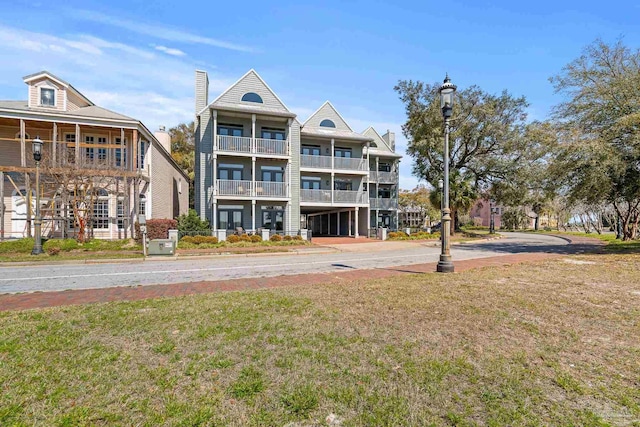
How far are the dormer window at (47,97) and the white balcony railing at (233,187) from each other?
455 inches

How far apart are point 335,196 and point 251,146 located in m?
8.26

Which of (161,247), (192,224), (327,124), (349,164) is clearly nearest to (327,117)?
(327,124)

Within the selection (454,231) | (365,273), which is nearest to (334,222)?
(454,231)

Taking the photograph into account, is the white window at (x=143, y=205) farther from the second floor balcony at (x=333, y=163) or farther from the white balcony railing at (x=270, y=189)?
the second floor balcony at (x=333, y=163)

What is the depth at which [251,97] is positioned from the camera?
25.0 m

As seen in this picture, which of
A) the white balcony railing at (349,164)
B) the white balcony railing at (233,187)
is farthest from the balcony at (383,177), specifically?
the white balcony railing at (233,187)

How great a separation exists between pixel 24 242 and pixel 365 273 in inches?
665

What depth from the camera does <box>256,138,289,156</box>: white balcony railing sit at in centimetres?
2397

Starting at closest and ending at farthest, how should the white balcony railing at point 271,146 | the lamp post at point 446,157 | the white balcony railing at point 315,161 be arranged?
the lamp post at point 446,157 → the white balcony railing at point 271,146 → the white balcony railing at point 315,161

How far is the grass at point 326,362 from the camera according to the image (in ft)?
8.45

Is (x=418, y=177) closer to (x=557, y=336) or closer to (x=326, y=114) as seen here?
(x=326, y=114)

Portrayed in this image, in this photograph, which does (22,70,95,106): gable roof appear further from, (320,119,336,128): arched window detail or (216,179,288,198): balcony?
(320,119,336,128): arched window detail

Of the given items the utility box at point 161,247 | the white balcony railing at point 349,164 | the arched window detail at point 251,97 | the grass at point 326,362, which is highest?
the arched window detail at point 251,97

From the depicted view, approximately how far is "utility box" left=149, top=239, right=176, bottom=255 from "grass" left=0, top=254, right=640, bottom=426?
10.0 meters
